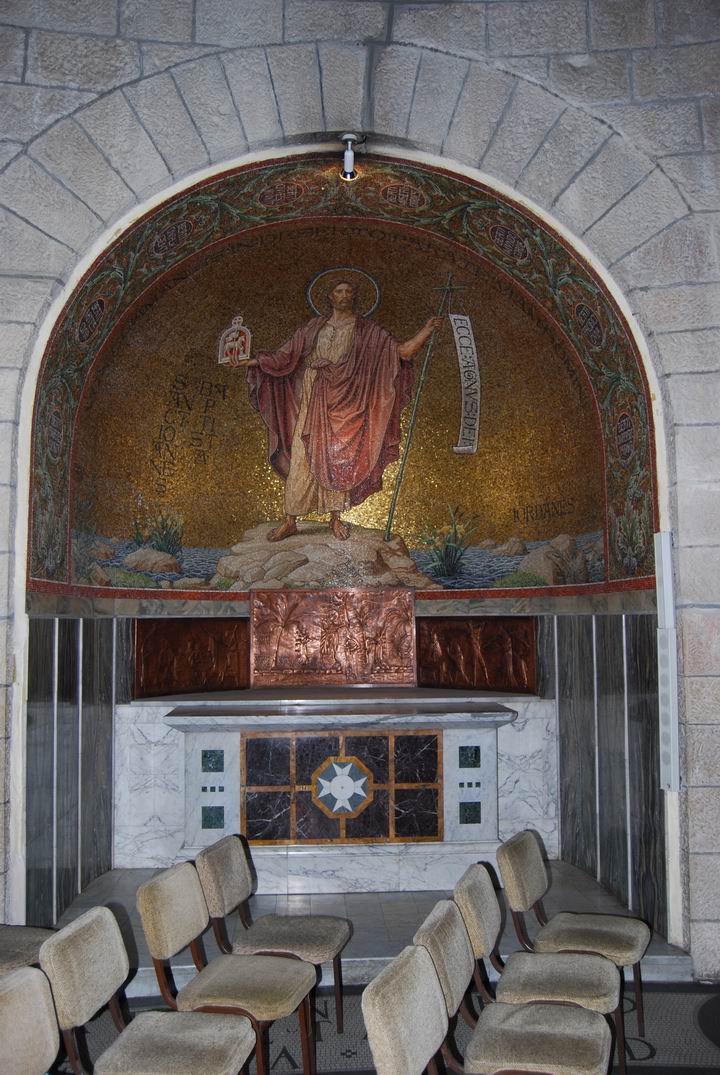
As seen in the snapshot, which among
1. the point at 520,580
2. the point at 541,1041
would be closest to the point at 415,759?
the point at 520,580

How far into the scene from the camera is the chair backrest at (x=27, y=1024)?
272cm

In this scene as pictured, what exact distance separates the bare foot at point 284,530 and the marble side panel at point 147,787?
5.58 feet

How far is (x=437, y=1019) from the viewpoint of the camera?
301 cm

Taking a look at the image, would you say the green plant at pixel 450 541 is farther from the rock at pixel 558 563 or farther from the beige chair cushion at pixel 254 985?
the beige chair cushion at pixel 254 985

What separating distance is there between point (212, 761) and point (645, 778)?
273 cm

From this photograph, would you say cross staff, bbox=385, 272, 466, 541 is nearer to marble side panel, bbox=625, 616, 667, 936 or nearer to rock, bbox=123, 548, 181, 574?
rock, bbox=123, 548, 181, 574

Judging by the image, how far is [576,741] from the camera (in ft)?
21.7

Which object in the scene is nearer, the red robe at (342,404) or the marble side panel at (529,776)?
the marble side panel at (529,776)

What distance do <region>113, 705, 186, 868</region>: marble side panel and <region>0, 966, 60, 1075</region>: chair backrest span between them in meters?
3.66

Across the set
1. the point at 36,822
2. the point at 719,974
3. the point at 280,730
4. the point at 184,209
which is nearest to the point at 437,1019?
the point at 719,974

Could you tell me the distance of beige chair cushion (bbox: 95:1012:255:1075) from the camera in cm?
301

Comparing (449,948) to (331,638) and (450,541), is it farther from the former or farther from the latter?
(450,541)

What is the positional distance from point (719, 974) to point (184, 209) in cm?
529

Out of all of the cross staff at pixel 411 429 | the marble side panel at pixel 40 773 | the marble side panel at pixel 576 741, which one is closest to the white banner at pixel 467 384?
the cross staff at pixel 411 429
